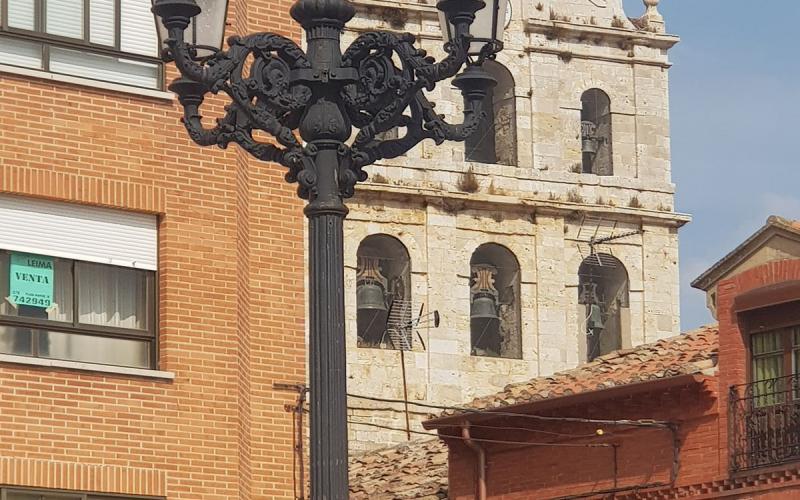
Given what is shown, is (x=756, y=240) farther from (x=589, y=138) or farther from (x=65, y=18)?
(x=589, y=138)

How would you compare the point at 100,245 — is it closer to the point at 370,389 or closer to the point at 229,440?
the point at 229,440

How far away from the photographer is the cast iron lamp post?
17.2 meters

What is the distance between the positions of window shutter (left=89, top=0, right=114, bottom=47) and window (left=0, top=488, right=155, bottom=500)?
4395 mm

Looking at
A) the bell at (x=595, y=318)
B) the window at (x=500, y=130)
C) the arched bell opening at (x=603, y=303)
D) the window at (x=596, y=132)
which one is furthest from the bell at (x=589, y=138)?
the bell at (x=595, y=318)

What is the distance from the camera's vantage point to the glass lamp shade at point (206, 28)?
17781 millimetres

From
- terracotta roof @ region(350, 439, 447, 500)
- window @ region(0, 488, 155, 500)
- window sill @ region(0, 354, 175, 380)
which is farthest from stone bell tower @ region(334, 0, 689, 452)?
window @ region(0, 488, 155, 500)

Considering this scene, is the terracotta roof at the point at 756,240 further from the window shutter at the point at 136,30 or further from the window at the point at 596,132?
the window at the point at 596,132

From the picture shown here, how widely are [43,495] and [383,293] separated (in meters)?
35.8

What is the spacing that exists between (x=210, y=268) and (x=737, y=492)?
27.0ft

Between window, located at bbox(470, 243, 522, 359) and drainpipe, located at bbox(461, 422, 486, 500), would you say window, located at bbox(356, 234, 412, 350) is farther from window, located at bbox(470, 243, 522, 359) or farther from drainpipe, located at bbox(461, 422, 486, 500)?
drainpipe, located at bbox(461, 422, 486, 500)

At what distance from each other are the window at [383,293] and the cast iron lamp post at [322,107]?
138 ft

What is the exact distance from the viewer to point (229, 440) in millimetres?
27031

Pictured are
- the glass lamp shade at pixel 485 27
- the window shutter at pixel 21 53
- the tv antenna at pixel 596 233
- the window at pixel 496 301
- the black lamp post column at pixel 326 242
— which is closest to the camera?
the black lamp post column at pixel 326 242

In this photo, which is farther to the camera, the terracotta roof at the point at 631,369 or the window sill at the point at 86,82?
the terracotta roof at the point at 631,369
